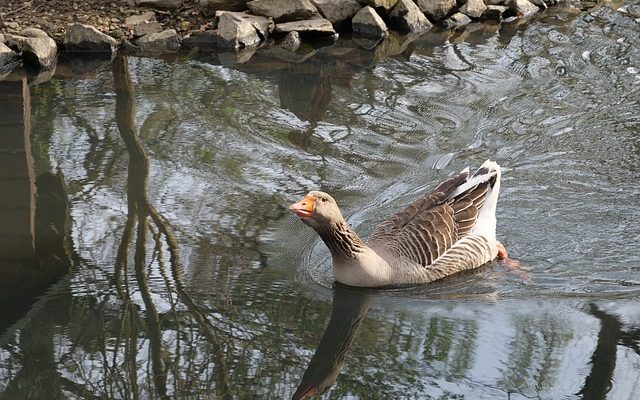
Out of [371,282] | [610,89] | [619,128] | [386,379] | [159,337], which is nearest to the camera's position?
[386,379]

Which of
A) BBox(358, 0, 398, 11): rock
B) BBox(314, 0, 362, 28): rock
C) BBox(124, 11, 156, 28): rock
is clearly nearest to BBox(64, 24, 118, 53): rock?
BBox(124, 11, 156, 28): rock

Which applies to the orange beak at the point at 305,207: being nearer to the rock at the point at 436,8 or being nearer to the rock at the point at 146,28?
the rock at the point at 146,28

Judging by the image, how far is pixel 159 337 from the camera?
637 centimetres

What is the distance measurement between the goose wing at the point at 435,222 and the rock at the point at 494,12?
754cm

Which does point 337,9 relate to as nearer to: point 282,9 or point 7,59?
point 282,9

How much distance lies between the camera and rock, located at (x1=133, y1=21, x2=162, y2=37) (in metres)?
13.0

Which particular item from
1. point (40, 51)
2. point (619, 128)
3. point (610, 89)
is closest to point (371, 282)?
point (619, 128)

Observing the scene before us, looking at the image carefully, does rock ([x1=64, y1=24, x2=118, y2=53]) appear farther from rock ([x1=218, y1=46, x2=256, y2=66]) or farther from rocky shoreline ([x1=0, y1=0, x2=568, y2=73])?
rock ([x1=218, y1=46, x2=256, y2=66])

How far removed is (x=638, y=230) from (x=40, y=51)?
752cm

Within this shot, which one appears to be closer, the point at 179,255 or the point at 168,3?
the point at 179,255

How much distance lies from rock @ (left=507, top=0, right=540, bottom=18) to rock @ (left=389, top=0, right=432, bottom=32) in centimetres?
153

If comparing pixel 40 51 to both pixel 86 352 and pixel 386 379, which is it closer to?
pixel 86 352

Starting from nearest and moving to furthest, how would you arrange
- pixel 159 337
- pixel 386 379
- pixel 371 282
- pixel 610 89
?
pixel 386 379, pixel 159 337, pixel 371 282, pixel 610 89

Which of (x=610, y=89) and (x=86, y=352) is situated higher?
(x=610, y=89)
